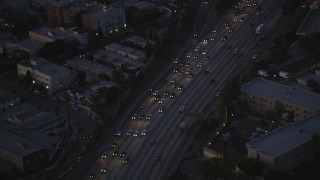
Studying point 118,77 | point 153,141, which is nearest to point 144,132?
point 153,141

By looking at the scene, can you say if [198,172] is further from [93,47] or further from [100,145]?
[93,47]

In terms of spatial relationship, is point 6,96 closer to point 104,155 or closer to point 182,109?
point 104,155

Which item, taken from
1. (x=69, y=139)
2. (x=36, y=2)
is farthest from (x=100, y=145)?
(x=36, y=2)

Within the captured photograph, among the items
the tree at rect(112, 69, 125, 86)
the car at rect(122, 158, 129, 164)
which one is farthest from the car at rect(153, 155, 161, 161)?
the tree at rect(112, 69, 125, 86)

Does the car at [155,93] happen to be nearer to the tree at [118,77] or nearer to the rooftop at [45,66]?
the tree at [118,77]

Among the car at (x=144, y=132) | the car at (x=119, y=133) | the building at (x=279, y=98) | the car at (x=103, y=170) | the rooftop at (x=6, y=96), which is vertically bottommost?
the rooftop at (x=6, y=96)

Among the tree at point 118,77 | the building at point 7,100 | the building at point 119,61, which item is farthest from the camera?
the building at point 119,61

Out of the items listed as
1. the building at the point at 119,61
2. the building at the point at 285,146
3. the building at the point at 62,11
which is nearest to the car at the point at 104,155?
the building at the point at 285,146
